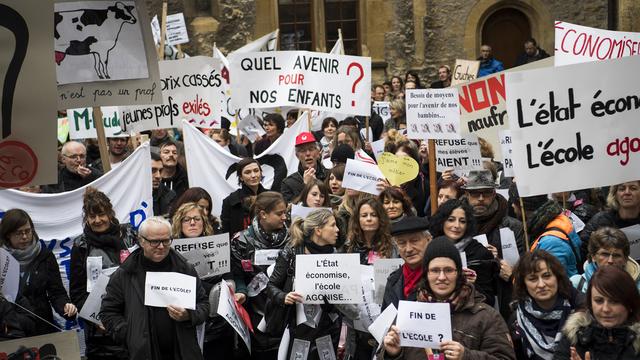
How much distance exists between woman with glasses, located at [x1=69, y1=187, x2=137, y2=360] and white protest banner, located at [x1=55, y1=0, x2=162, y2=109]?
3.58 ft

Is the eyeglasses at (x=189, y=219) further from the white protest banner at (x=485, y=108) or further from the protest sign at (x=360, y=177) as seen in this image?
the white protest banner at (x=485, y=108)

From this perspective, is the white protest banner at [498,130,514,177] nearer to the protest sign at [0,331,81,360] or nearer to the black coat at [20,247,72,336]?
the black coat at [20,247,72,336]

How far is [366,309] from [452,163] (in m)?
3.21

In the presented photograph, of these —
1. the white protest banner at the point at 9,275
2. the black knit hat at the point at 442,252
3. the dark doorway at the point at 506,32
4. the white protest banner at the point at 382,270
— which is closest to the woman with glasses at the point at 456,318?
the black knit hat at the point at 442,252

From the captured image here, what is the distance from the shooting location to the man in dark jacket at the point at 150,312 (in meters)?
7.42

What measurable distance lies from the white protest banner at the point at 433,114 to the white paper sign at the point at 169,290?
11.9 ft

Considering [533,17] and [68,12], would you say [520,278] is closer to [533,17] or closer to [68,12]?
[68,12]

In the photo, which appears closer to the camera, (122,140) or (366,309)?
(366,309)

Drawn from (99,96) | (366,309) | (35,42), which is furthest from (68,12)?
(366,309)

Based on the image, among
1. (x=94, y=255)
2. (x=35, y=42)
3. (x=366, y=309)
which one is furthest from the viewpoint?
(x=94, y=255)

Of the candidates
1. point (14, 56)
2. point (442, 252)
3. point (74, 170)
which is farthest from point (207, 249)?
point (74, 170)

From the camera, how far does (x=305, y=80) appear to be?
1295 centimetres

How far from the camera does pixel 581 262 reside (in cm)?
814

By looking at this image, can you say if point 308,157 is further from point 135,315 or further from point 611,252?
point 611,252
